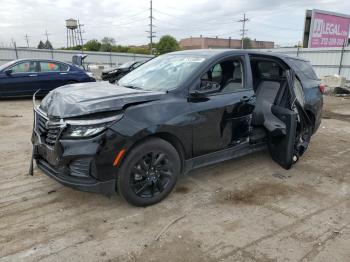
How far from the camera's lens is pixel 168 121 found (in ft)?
11.7

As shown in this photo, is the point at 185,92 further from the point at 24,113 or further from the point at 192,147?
the point at 24,113

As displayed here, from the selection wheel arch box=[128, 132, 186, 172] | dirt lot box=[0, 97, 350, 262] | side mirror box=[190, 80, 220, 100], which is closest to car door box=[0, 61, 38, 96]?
dirt lot box=[0, 97, 350, 262]

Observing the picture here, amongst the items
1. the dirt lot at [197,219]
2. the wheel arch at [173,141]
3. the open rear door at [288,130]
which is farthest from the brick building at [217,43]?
the wheel arch at [173,141]

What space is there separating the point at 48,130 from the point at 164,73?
1.69 meters

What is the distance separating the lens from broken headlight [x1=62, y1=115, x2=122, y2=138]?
10.5 feet

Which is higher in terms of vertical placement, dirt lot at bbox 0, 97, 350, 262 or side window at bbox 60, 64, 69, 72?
side window at bbox 60, 64, 69, 72

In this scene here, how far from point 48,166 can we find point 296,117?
3425 mm

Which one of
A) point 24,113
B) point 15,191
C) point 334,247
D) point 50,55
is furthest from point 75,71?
point 50,55

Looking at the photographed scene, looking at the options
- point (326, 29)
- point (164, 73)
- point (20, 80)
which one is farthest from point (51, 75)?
point (326, 29)

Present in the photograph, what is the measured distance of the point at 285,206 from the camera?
381cm

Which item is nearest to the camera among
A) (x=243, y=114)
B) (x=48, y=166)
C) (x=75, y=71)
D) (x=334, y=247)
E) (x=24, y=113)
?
(x=334, y=247)

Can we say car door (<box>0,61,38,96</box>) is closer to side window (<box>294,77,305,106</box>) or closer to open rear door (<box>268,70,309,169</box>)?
open rear door (<box>268,70,309,169</box>)

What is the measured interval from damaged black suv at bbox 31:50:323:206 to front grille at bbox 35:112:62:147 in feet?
0.03

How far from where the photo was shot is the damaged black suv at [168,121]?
323 centimetres
